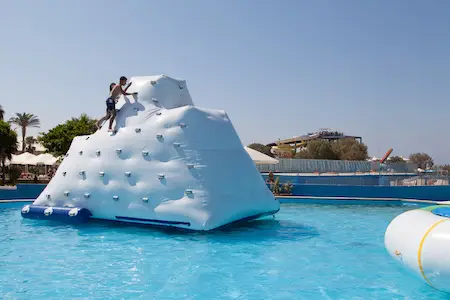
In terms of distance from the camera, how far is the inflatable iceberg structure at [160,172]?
325 inches

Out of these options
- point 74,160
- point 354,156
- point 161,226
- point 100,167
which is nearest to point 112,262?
point 161,226

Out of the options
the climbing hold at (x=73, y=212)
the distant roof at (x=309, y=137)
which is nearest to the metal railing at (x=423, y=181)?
the climbing hold at (x=73, y=212)

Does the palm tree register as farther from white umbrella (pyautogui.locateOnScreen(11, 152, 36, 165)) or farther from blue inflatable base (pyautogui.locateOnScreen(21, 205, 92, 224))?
blue inflatable base (pyautogui.locateOnScreen(21, 205, 92, 224))

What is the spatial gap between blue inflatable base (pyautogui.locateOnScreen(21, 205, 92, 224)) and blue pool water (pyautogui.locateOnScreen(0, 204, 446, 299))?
230 mm

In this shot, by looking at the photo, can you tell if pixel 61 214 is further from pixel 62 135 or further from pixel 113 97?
pixel 62 135

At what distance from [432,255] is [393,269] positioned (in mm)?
2045

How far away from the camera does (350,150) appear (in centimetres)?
6525

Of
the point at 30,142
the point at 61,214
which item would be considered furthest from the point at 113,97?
the point at 30,142

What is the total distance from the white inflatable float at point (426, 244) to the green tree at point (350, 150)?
60.6m

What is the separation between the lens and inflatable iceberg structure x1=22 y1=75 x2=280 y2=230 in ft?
27.1

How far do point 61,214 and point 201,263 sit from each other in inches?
171

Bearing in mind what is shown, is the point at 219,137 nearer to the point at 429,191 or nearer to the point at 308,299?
the point at 308,299

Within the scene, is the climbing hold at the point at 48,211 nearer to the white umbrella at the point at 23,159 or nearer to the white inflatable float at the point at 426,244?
the white inflatable float at the point at 426,244

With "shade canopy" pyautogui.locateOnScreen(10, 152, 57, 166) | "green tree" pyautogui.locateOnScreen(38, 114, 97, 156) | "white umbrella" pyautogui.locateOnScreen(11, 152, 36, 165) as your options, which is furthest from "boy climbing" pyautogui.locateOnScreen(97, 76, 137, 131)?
"white umbrella" pyautogui.locateOnScreen(11, 152, 36, 165)
